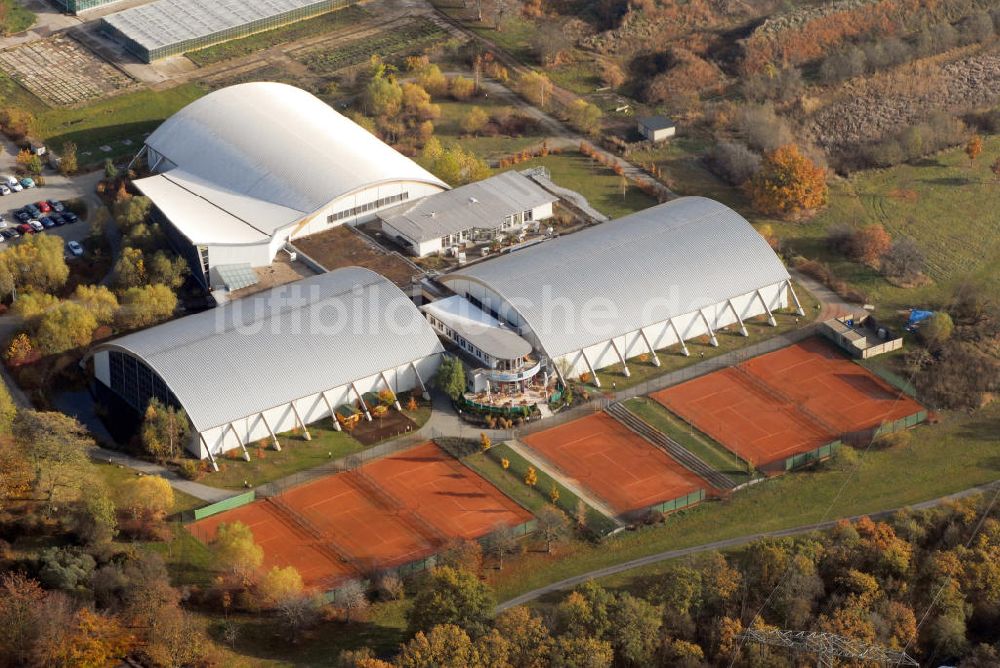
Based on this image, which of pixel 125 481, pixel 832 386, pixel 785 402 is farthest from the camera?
pixel 832 386

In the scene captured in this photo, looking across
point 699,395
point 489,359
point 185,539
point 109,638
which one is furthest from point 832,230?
point 109,638

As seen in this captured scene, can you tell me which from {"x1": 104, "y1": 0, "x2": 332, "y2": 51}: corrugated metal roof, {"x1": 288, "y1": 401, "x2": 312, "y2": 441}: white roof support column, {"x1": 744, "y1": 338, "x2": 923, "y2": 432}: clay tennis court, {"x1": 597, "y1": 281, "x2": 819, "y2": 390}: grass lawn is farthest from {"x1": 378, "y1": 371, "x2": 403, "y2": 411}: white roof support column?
{"x1": 104, "y1": 0, "x2": 332, "y2": 51}: corrugated metal roof

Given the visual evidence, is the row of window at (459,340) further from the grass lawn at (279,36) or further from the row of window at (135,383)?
the grass lawn at (279,36)

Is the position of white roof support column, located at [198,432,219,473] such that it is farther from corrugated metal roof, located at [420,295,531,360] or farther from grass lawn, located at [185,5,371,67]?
grass lawn, located at [185,5,371,67]

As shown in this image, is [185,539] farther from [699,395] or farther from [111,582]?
[699,395]

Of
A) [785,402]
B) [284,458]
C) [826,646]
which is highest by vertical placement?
[826,646]

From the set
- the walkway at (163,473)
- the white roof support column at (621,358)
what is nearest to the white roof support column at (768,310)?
the white roof support column at (621,358)

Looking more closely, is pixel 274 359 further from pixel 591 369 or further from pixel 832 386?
pixel 832 386

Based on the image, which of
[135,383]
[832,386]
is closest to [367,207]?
[135,383]
